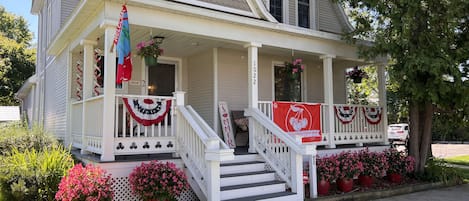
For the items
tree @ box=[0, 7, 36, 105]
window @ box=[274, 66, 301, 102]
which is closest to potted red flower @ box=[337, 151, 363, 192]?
window @ box=[274, 66, 301, 102]

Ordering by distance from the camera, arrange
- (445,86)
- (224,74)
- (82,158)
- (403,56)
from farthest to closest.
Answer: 1. (224,74)
2. (403,56)
3. (445,86)
4. (82,158)

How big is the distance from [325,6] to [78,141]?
8.84 metres

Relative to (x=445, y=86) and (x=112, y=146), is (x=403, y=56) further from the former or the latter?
(x=112, y=146)

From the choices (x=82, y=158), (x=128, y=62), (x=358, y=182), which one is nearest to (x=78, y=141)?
(x=82, y=158)

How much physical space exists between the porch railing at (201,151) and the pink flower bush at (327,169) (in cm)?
257

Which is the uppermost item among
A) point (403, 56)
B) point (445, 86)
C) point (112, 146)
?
point (403, 56)

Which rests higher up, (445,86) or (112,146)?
(445,86)

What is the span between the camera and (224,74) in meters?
Result: 9.75

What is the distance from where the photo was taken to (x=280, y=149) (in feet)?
24.2

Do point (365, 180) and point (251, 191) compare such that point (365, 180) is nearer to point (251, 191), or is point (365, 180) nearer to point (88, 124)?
point (251, 191)

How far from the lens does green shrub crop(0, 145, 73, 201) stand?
6.08 m

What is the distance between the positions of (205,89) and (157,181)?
4545 millimetres

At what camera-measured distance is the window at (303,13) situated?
39.7 ft

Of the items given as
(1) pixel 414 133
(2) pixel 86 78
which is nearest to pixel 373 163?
(1) pixel 414 133
